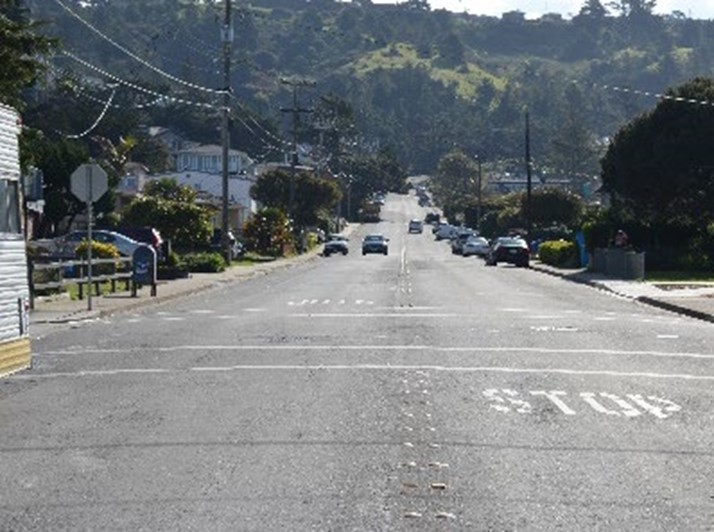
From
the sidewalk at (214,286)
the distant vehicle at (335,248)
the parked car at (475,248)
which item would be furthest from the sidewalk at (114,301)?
the distant vehicle at (335,248)

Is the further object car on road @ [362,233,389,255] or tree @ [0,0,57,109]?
car on road @ [362,233,389,255]

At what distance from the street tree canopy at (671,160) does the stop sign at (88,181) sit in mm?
31644

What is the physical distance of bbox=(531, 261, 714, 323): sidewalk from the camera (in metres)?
33.8

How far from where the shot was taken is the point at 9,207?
1666cm

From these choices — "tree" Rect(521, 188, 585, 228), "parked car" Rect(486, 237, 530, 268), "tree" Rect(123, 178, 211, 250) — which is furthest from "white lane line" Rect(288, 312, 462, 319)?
"tree" Rect(521, 188, 585, 228)

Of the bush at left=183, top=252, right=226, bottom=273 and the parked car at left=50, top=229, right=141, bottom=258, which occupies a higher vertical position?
the parked car at left=50, top=229, right=141, bottom=258

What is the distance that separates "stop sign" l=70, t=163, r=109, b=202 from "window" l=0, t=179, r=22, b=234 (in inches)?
667

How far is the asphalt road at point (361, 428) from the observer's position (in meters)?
10.1

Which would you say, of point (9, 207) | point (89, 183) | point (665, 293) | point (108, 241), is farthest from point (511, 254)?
point (9, 207)

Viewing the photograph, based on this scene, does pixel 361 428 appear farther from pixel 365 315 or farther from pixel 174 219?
pixel 174 219

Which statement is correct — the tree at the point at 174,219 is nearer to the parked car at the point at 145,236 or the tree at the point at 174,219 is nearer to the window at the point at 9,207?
the parked car at the point at 145,236

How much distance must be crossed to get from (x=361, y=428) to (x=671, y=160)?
47.9 m

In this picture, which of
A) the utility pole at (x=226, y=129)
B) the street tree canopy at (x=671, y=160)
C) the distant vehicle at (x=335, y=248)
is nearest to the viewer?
the street tree canopy at (x=671, y=160)

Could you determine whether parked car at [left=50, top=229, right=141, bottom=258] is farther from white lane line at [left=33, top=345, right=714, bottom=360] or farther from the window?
the window
